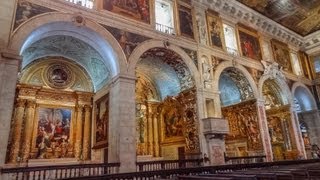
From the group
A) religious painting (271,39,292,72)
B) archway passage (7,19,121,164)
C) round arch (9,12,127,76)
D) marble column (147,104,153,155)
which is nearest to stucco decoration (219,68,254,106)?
religious painting (271,39,292,72)

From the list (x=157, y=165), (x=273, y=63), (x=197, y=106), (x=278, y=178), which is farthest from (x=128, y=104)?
(x=273, y=63)

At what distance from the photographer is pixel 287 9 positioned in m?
17.2

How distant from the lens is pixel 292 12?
1753 centimetres

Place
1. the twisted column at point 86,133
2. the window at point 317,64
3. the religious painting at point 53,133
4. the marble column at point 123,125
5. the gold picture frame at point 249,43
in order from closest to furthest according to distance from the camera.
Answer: the marble column at point 123,125 → the religious painting at point 53,133 → the twisted column at point 86,133 → the gold picture frame at point 249,43 → the window at point 317,64

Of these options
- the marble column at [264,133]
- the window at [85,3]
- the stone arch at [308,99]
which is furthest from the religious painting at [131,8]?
the stone arch at [308,99]

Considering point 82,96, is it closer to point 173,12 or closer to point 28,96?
point 28,96

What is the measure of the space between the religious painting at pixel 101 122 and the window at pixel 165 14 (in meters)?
4.57

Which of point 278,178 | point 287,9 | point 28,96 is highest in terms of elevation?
point 287,9

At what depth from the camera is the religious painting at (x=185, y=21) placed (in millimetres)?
12797

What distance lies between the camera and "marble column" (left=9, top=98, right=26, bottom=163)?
10406 mm

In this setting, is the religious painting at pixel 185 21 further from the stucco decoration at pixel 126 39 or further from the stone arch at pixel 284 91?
the stone arch at pixel 284 91

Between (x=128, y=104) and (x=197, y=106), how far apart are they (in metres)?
3.70

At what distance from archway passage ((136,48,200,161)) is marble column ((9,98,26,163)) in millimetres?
5745

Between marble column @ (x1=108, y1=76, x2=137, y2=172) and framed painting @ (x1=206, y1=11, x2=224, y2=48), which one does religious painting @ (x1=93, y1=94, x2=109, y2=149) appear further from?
framed painting @ (x1=206, y1=11, x2=224, y2=48)
